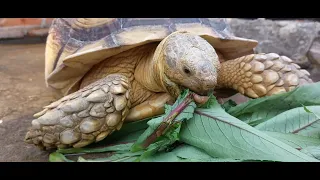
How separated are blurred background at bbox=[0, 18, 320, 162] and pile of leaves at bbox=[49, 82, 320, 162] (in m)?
0.40

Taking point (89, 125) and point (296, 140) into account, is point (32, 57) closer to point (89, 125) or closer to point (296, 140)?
point (89, 125)

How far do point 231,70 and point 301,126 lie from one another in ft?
2.29

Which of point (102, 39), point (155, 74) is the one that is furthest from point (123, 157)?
point (102, 39)

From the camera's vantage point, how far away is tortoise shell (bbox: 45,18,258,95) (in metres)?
2.08

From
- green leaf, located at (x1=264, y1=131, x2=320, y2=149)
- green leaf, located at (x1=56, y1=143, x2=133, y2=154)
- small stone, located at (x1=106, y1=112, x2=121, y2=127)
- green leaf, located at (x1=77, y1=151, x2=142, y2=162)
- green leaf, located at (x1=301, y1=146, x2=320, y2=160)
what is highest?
green leaf, located at (x1=301, y1=146, x2=320, y2=160)

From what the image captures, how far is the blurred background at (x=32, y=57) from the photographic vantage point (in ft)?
6.58

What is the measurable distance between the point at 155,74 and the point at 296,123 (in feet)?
2.31

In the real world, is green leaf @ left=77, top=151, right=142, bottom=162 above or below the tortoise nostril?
below

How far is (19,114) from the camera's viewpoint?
7.56ft

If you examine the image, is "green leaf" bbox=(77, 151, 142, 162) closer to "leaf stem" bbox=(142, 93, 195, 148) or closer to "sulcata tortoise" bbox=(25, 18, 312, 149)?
"leaf stem" bbox=(142, 93, 195, 148)

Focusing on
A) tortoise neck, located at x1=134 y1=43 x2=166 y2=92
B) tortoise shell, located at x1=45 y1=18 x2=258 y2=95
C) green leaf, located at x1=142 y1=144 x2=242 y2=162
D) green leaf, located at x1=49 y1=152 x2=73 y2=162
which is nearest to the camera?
green leaf, located at x1=142 y1=144 x2=242 y2=162

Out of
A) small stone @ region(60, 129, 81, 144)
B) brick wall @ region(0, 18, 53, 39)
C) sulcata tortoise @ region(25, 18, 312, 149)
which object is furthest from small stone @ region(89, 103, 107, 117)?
brick wall @ region(0, 18, 53, 39)
